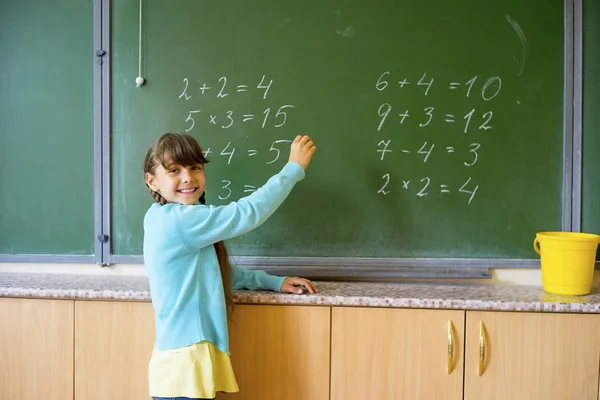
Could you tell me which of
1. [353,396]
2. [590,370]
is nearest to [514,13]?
[590,370]

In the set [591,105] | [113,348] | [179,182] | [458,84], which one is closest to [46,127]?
[179,182]

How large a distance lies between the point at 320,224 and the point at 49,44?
159cm

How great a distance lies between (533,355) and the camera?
1503 mm

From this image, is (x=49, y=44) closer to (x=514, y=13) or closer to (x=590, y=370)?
(x=514, y=13)

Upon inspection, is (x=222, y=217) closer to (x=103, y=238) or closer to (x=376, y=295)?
(x=376, y=295)

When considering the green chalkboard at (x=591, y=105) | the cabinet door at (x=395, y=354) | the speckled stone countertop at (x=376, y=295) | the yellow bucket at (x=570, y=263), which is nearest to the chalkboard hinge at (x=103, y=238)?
the speckled stone countertop at (x=376, y=295)

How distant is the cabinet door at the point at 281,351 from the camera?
1567 millimetres

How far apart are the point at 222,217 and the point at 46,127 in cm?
123

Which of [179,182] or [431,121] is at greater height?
[431,121]

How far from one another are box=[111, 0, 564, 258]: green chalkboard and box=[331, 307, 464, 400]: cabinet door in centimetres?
36

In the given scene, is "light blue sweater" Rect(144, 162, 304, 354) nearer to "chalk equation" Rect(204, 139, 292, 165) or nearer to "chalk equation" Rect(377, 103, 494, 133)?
"chalk equation" Rect(204, 139, 292, 165)

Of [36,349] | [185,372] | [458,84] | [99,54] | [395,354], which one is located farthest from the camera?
[99,54]

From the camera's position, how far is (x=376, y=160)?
1823mm

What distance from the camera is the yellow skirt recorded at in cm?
130
